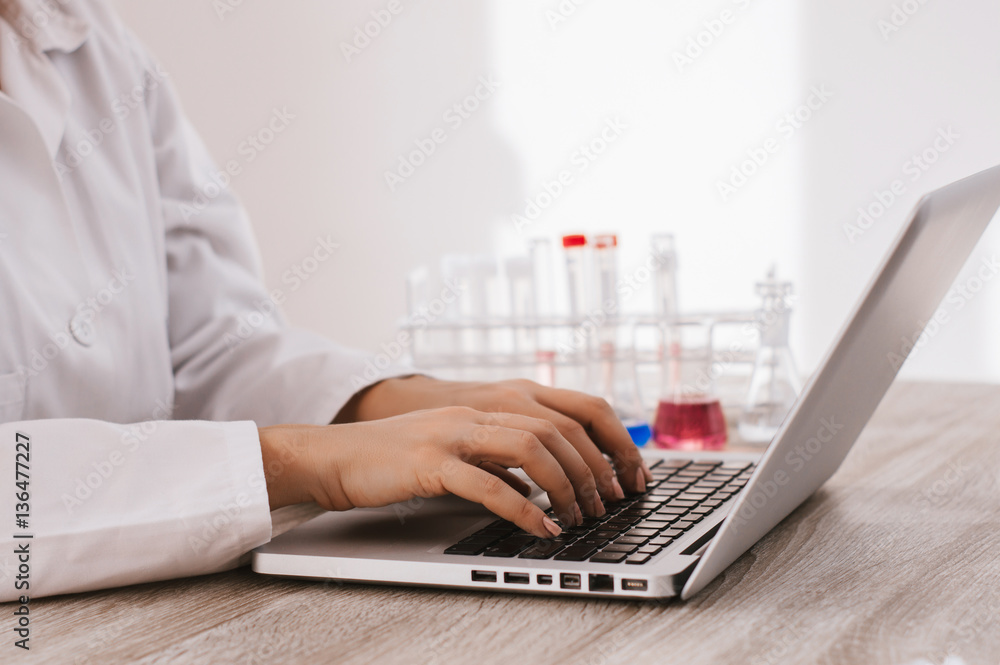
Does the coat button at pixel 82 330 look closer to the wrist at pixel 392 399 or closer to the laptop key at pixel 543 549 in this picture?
the wrist at pixel 392 399

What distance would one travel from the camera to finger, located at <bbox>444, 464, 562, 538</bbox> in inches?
23.8

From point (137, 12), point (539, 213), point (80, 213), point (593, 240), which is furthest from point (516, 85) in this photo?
point (80, 213)

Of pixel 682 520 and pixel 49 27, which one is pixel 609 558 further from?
pixel 49 27

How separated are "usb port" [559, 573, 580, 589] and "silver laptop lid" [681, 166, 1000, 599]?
6 centimetres

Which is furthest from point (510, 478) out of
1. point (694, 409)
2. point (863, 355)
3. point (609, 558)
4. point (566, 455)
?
point (694, 409)

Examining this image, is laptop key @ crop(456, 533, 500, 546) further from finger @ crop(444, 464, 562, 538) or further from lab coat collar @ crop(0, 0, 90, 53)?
lab coat collar @ crop(0, 0, 90, 53)

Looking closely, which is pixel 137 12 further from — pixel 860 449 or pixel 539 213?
pixel 860 449

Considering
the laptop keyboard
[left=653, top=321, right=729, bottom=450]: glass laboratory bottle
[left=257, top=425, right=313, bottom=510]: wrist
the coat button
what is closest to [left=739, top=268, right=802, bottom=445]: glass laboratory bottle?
[left=653, top=321, right=729, bottom=450]: glass laboratory bottle

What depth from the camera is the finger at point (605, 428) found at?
0.76m

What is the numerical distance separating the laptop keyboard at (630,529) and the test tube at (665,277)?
0.41 metres

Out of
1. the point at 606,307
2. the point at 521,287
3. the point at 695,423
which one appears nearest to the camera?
the point at 695,423

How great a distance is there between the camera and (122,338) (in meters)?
0.99

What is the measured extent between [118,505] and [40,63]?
22.9 inches

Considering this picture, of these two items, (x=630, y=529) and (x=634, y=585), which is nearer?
(x=634, y=585)
